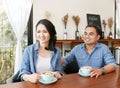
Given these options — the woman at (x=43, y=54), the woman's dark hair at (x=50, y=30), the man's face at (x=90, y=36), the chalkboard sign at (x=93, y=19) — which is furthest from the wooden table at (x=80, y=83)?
the chalkboard sign at (x=93, y=19)

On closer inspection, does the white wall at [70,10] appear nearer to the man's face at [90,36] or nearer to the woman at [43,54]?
the man's face at [90,36]

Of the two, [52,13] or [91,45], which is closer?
[91,45]

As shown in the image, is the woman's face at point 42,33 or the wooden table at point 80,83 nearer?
the wooden table at point 80,83

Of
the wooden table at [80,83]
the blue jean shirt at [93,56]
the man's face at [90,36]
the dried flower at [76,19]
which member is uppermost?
the dried flower at [76,19]

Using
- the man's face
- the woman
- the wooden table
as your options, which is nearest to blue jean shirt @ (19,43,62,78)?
the woman

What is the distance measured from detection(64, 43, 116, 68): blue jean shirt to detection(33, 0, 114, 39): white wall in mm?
1779

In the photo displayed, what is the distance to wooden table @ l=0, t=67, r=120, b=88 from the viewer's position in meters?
1.33

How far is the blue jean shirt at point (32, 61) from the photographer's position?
67.1 inches

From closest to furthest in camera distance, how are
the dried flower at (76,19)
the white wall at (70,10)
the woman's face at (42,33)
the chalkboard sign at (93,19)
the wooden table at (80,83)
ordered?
1. the wooden table at (80,83)
2. the woman's face at (42,33)
3. the white wall at (70,10)
4. the dried flower at (76,19)
5. the chalkboard sign at (93,19)

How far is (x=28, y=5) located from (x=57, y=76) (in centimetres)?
239

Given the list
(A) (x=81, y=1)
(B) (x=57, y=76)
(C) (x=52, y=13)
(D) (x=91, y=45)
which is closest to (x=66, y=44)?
(C) (x=52, y=13)

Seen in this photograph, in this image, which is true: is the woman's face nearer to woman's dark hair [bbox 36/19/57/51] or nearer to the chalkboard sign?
woman's dark hair [bbox 36/19/57/51]

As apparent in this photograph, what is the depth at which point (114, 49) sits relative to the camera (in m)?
4.77

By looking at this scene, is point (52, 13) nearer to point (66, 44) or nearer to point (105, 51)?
point (66, 44)
